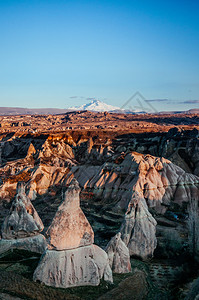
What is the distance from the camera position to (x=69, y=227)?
16.5m

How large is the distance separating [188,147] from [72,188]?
4446cm

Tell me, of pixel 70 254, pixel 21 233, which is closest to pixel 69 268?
pixel 70 254

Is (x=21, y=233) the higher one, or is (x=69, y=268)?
(x=69, y=268)

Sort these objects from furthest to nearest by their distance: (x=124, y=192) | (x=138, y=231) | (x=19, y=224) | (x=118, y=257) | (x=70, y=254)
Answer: (x=124, y=192), (x=138, y=231), (x=19, y=224), (x=118, y=257), (x=70, y=254)

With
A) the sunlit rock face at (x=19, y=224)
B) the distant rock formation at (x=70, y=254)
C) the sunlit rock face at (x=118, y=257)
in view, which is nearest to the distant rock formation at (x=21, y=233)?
the sunlit rock face at (x=19, y=224)

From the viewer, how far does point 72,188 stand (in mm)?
16828

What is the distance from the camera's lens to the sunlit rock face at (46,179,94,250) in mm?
16203

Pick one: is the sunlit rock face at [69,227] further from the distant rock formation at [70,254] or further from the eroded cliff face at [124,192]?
the eroded cliff face at [124,192]

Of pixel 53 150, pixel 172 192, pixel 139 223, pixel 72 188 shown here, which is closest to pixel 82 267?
pixel 72 188

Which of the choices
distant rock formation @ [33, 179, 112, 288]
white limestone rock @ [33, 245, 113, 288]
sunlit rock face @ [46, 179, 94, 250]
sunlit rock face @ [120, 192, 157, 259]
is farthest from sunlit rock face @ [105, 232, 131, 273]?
sunlit rock face @ [120, 192, 157, 259]

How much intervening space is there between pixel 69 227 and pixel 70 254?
4.20 feet

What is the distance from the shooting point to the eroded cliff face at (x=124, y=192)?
25453 millimetres

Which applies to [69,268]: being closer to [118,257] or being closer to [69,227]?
[69,227]

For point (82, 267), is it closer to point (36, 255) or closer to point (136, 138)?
point (36, 255)
